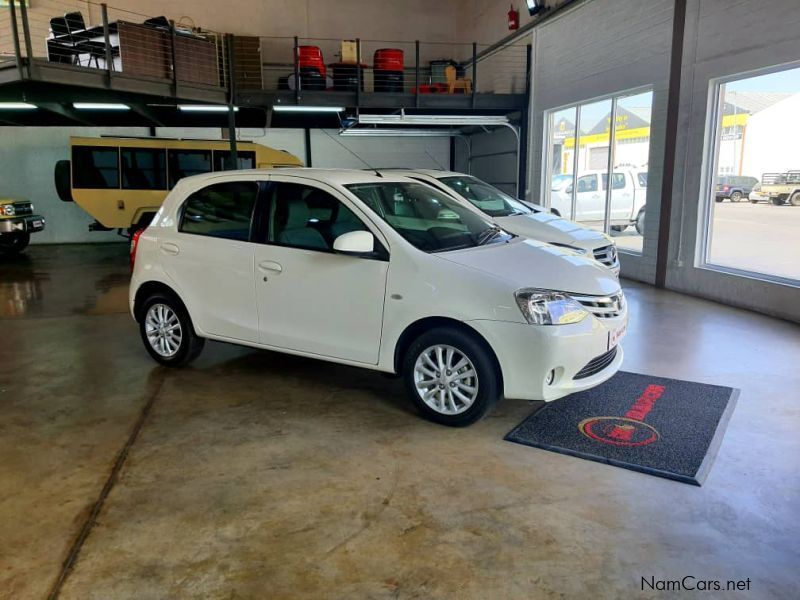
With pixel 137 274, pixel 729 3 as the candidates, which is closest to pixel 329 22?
pixel 729 3

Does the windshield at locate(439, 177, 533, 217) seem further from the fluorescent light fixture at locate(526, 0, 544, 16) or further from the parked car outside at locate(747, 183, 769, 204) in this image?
the fluorescent light fixture at locate(526, 0, 544, 16)

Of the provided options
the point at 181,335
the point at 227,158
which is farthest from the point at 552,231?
the point at 227,158

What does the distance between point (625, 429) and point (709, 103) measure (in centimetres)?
571

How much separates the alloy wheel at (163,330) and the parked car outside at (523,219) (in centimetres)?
296

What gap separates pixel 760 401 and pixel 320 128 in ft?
45.4

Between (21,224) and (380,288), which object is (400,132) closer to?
(21,224)

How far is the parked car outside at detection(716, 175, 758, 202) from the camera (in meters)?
7.52

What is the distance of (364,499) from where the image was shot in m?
3.09

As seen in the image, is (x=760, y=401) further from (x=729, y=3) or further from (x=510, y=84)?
(x=510, y=84)

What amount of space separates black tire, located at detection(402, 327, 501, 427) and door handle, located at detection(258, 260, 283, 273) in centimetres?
115

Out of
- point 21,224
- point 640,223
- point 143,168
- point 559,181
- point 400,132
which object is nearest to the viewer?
point 640,223

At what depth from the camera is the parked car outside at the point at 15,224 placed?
38.6ft

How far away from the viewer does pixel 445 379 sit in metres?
3.85

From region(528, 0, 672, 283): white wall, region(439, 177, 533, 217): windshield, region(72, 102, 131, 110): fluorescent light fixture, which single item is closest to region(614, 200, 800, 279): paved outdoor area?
region(528, 0, 672, 283): white wall
